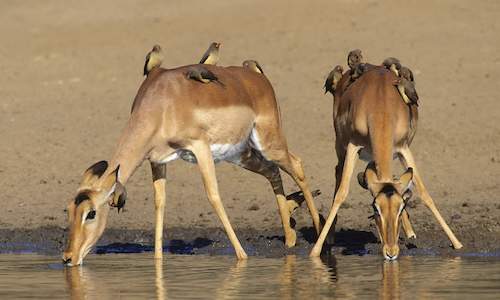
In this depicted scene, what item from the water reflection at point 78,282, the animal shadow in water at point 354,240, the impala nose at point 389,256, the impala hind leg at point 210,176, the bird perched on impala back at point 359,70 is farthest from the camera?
the bird perched on impala back at point 359,70

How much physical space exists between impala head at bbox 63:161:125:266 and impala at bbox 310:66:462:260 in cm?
237

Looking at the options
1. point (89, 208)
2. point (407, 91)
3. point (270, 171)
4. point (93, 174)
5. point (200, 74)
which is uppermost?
point (200, 74)

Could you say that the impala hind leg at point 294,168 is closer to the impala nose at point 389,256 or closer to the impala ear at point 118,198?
the impala nose at point 389,256

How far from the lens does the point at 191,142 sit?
45.9ft

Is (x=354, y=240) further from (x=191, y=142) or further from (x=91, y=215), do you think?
(x=91, y=215)

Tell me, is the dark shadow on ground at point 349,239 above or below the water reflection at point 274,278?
above

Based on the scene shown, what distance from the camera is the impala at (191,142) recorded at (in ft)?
41.8

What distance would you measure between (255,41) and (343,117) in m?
13.0

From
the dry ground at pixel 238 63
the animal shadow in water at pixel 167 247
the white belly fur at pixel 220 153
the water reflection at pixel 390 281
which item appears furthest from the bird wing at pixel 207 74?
the water reflection at pixel 390 281

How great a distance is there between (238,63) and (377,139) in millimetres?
12234

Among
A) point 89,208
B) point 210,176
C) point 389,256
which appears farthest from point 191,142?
point 389,256

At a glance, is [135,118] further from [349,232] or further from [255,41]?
[255,41]

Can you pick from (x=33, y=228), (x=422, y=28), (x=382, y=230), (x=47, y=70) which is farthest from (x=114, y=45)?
(x=382, y=230)

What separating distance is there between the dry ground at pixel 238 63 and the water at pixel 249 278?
2336 millimetres
